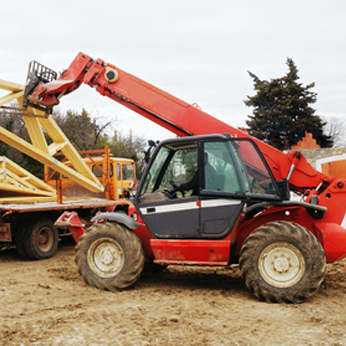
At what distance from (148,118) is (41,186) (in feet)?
16.5

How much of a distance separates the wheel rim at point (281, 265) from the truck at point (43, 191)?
16.6 feet

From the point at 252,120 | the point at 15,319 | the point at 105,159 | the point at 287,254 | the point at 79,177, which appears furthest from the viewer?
the point at 252,120

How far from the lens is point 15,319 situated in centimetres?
487

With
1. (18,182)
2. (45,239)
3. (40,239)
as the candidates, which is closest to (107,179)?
(18,182)

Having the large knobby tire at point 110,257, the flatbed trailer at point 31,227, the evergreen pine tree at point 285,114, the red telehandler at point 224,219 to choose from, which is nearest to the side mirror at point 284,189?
the red telehandler at point 224,219

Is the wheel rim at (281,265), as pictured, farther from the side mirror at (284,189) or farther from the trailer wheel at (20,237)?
the trailer wheel at (20,237)

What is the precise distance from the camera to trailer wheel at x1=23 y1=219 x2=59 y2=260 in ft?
29.9

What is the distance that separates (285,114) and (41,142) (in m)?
29.1

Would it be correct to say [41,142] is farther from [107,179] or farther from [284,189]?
[284,189]

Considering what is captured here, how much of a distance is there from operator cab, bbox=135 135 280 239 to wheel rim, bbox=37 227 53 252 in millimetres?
3907

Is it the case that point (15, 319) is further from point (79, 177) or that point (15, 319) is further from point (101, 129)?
point (101, 129)

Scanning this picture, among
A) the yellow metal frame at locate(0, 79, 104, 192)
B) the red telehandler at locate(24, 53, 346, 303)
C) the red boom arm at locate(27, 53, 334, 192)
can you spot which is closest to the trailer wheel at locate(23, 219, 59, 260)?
the yellow metal frame at locate(0, 79, 104, 192)

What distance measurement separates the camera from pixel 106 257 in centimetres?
643

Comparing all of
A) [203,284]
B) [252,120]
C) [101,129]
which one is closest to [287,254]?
[203,284]
